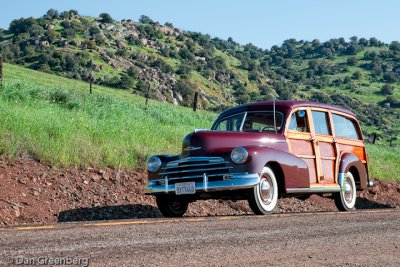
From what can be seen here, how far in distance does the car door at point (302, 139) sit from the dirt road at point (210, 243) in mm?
3180

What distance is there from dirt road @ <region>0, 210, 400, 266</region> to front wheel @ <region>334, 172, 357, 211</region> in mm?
4390

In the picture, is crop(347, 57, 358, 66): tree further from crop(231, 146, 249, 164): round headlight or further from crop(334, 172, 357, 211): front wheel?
crop(231, 146, 249, 164): round headlight

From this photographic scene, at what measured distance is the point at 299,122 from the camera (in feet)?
37.2

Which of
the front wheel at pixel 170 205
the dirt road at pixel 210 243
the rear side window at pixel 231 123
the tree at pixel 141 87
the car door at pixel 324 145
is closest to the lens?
the dirt road at pixel 210 243

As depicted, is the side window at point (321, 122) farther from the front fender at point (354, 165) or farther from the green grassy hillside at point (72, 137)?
the green grassy hillside at point (72, 137)

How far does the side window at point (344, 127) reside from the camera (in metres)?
12.6

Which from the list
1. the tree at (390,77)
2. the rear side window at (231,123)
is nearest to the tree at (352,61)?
the tree at (390,77)

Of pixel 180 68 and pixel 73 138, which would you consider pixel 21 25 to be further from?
pixel 73 138

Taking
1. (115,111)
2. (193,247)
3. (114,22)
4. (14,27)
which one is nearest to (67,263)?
(193,247)

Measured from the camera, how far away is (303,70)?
637ft

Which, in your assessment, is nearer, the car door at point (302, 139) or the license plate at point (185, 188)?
the license plate at point (185, 188)

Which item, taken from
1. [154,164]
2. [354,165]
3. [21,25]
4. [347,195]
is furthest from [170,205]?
[21,25]

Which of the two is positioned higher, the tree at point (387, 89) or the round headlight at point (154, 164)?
the tree at point (387, 89)

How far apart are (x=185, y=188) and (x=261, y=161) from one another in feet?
3.93
